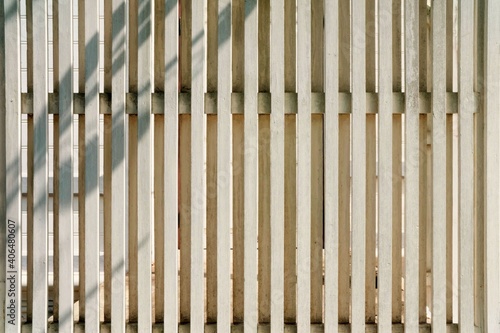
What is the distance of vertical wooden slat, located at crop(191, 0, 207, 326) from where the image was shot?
2551mm

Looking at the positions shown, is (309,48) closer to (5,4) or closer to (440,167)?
(440,167)

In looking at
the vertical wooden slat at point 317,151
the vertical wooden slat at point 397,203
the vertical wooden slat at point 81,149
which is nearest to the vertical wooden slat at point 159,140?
the vertical wooden slat at point 81,149

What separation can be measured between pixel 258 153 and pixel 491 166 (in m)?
1.33

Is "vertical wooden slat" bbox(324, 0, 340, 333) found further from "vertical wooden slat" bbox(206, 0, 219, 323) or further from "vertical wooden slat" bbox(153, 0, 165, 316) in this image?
"vertical wooden slat" bbox(153, 0, 165, 316)

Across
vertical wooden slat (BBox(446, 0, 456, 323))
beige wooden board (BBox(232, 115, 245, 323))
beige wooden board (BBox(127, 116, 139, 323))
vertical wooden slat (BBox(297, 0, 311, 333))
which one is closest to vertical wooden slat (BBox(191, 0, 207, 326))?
beige wooden board (BBox(232, 115, 245, 323))

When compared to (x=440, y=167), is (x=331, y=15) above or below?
above

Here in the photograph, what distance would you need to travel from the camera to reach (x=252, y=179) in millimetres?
2570

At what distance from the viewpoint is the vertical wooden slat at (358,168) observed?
2551mm

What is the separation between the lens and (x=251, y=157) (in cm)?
256

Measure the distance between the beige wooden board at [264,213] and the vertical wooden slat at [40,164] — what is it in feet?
4.02

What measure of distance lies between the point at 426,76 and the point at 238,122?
113 cm

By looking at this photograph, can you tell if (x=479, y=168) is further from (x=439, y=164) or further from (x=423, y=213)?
(x=423, y=213)

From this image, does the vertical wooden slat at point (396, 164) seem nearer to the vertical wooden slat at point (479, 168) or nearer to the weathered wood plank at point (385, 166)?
the weathered wood plank at point (385, 166)

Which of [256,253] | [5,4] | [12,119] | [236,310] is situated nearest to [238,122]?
[256,253]
